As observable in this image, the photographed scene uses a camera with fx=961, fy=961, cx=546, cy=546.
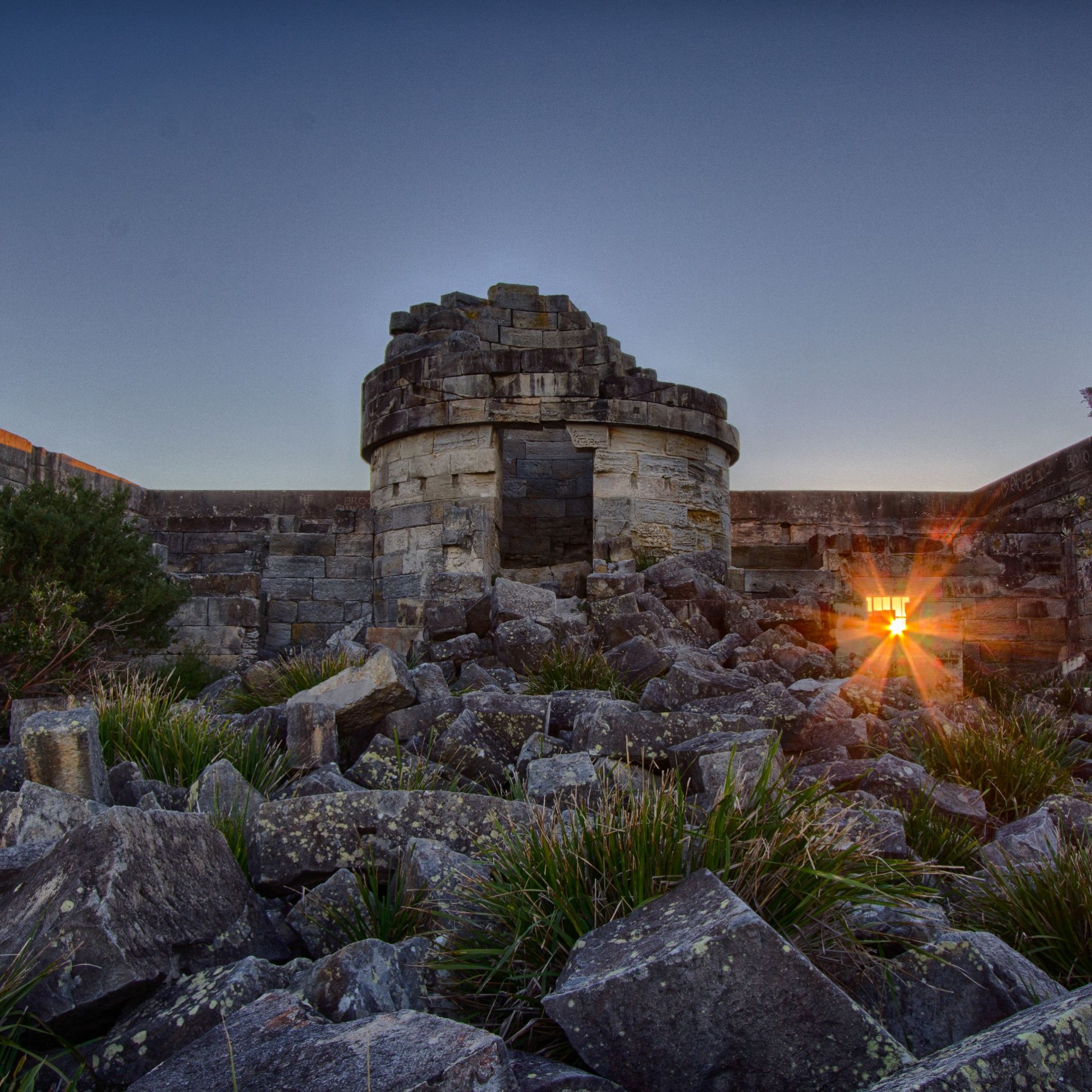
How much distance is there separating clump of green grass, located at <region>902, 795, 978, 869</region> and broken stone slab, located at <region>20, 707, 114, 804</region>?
12.3 ft

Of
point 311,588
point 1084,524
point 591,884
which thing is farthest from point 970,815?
point 311,588

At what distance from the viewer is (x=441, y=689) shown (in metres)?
6.34

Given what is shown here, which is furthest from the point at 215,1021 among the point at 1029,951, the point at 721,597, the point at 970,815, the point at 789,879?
the point at 721,597

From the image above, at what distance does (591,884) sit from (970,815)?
2.68m

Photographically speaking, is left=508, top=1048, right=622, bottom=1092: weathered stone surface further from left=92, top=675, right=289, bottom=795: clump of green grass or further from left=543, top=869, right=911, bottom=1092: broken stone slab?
left=92, top=675, right=289, bottom=795: clump of green grass

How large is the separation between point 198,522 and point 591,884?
11319 mm

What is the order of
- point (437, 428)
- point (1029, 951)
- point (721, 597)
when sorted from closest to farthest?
point (1029, 951), point (721, 597), point (437, 428)

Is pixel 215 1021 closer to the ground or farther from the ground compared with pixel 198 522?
closer to the ground

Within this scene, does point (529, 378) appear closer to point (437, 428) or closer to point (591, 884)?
point (437, 428)

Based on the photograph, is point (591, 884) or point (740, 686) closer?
point (591, 884)

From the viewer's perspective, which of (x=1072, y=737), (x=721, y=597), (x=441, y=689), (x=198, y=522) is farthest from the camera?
(x=198, y=522)

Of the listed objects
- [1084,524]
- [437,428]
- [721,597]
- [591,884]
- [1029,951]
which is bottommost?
[1029,951]

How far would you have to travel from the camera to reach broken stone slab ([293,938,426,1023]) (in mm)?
2615

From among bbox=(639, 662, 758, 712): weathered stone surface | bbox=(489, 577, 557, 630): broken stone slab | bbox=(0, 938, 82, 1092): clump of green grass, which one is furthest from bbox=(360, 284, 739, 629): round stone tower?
bbox=(0, 938, 82, 1092): clump of green grass
